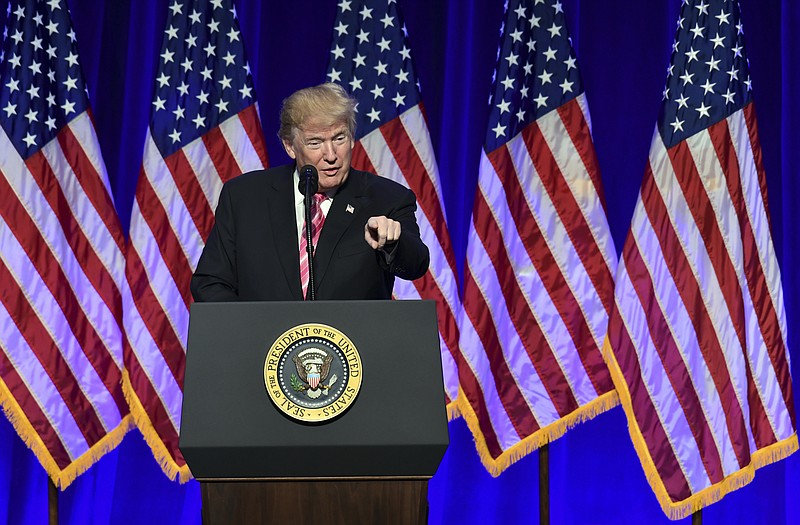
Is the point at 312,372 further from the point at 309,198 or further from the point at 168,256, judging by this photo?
the point at 168,256

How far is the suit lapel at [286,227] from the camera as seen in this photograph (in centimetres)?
236

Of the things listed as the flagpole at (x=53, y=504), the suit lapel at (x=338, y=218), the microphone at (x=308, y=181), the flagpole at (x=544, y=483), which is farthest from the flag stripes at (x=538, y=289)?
the microphone at (x=308, y=181)

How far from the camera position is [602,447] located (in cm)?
473

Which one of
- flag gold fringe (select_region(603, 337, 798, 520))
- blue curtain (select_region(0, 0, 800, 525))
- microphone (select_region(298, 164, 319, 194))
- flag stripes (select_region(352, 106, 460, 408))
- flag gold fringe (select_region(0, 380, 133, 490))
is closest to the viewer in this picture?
microphone (select_region(298, 164, 319, 194))

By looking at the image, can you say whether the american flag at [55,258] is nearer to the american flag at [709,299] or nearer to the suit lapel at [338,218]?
the suit lapel at [338,218]

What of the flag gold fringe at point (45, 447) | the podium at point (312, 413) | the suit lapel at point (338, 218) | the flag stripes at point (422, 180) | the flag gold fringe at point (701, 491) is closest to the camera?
the podium at point (312, 413)

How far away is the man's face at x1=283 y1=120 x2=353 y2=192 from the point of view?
2379 millimetres

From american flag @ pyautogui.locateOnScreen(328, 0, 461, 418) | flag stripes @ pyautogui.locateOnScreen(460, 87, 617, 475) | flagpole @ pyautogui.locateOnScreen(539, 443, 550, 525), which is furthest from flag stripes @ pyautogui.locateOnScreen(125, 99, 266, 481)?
flagpole @ pyautogui.locateOnScreen(539, 443, 550, 525)

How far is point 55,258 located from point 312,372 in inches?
101

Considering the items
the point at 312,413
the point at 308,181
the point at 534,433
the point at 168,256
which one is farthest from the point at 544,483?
the point at 312,413

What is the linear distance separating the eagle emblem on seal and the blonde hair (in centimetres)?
78

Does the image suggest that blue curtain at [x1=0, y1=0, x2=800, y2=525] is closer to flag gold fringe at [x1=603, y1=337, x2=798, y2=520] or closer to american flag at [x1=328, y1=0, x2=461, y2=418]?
american flag at [x1=328, y1=0, x2=461, y2=418]

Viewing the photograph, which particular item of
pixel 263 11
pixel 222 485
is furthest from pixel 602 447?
pixel 222 485

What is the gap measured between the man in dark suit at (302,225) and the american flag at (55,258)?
1743 mm
